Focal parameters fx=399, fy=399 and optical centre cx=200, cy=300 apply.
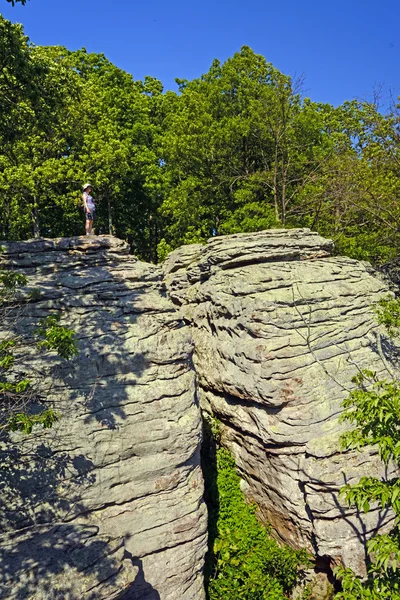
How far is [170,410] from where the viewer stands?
9055mm

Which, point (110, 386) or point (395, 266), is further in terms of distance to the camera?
point (395, 266)

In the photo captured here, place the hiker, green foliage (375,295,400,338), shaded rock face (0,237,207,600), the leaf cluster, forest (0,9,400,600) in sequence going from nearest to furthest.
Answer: shaded rock face (0,237,207,600) → the leaf cluster → green foliage (375,295,400,338) → the hiker → forest (0,9,400,600)

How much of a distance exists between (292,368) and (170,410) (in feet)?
11.7

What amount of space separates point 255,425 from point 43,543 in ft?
20.4

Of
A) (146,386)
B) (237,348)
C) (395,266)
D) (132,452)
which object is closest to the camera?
(132,452)

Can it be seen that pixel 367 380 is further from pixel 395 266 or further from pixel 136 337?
pixel 395 266

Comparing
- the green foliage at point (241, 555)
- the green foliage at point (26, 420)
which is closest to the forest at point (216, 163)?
the green foliage at point (241, 555)

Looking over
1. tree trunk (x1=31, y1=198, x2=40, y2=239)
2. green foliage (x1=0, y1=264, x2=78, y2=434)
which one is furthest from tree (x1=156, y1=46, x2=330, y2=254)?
green foliage (x1=0, y1=264, x2=78, y2=434)

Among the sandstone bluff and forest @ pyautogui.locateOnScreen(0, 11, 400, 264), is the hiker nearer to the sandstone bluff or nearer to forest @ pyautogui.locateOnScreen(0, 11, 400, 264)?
the sandstone bluff

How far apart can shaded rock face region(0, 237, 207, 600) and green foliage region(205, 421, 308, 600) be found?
1.10 metres

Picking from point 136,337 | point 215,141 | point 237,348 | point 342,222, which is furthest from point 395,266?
point 136,337

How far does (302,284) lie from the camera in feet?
39.1

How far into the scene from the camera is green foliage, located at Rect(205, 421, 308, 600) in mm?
9438

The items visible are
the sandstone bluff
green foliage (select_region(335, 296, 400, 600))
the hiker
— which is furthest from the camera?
the hiker
